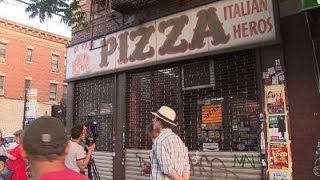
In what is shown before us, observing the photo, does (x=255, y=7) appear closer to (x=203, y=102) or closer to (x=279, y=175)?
(x=203, y=102)

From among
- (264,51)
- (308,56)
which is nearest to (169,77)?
(264,51)

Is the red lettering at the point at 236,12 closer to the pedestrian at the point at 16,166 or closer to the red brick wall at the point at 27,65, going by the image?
the pedestrian at the point at 16,166

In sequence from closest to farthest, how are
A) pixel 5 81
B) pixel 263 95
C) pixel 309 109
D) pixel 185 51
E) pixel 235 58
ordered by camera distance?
pixel 309 109 → pixel 263 95 → pixel 235 58 → pixel 185 51 → pixel 5 81

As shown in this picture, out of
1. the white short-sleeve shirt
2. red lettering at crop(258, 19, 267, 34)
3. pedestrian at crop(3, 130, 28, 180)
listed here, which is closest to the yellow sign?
red lettering at crop(258, 19, 267, 34)

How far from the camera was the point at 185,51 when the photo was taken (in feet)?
30.5

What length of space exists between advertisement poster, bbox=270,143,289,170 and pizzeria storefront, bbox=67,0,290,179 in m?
0.03

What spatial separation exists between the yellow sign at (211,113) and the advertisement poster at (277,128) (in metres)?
1.23

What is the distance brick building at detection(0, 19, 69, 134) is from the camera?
35.4 metres

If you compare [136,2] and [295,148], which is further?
[136,2]

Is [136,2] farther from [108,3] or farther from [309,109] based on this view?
[309,109]

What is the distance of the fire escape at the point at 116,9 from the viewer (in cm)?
1050

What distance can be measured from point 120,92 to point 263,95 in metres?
4.27

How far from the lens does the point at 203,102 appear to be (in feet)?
29.5

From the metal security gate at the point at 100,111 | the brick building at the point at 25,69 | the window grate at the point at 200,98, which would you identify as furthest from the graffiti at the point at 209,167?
the brick building at the point at 25,69
